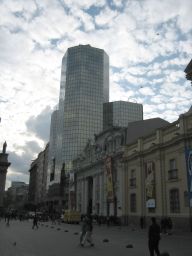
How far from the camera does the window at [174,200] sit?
38328mm

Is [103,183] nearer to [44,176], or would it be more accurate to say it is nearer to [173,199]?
[173,199]

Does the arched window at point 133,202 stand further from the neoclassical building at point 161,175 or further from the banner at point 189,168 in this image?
the banner at point 189,168

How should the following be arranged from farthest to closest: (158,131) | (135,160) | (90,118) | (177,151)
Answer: (90,118) < (135,160) < (158,131) < (177,151)

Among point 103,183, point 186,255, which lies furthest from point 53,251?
point 103,183

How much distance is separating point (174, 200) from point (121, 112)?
12687cm

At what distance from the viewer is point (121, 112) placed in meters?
165

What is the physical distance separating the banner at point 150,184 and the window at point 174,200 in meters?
3.48

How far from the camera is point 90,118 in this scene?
14462cm

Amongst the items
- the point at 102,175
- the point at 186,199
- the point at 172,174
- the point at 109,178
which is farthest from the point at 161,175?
the point at 102,175

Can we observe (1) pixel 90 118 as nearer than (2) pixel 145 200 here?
No

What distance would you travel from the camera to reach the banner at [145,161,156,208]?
141 feet

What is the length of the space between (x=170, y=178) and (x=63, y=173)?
98.9 meters

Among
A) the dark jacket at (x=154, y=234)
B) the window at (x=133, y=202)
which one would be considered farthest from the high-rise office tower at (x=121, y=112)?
the dark jacket at (x=154, y=234)

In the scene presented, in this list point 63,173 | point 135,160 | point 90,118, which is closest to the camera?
point 135,160
